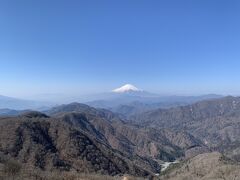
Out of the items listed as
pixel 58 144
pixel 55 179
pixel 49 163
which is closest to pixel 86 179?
pixel 55 179

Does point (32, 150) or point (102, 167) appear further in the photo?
point (102, 167)

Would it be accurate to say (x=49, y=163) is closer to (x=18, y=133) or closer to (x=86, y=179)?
(x=18, y=133)

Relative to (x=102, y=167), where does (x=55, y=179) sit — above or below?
above

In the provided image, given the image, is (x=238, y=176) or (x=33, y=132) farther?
(x=33, y=132)

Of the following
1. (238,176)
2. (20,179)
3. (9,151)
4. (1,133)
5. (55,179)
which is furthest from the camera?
(1,133)

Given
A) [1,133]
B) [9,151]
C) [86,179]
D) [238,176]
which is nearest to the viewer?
[86,179]

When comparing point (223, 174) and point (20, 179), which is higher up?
point (20, 179)

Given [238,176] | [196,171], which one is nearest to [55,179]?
[238,176]

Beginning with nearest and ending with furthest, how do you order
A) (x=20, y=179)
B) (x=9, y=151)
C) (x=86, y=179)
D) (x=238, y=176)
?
(x=20, y=179), (x=86, y=179), (x=238, y=176), (x=9, y=151)

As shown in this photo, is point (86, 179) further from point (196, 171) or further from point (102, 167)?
point (196, 171)
